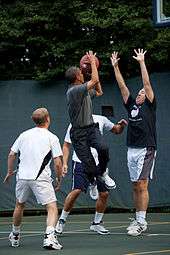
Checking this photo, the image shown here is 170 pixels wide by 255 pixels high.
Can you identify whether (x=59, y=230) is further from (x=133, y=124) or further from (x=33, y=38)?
(x=33, y=38)

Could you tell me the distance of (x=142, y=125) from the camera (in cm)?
923

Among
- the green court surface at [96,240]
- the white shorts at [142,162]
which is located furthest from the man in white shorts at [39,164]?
the white shorts at [142,162]

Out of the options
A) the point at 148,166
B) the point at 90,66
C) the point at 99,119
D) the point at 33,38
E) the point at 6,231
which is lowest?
the point at 6,231

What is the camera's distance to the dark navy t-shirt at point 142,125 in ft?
30.2

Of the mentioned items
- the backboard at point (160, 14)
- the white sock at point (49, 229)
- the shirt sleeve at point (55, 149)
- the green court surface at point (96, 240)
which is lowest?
the green court surface at point (96, 240)

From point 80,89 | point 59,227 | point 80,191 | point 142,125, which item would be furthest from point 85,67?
point 59,227

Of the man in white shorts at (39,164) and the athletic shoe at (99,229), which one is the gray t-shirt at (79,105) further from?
the athletic shoe at (99,229)

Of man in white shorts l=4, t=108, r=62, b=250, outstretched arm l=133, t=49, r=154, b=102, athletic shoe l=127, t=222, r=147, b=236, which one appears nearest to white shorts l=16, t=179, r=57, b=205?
man in white shorts l=4, t=108, r=62, b=250

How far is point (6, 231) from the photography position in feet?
34.6

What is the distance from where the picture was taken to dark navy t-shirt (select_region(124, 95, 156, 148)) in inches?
363

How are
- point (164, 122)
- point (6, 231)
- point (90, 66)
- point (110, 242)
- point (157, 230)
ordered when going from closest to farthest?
1. point (110, 242)
2. point (90, 66)
3. point (157, 230)
4. point (6, 231)
5. point (164, 122)

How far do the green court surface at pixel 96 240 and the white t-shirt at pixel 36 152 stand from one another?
834 millimetres

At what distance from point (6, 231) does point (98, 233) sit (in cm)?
169


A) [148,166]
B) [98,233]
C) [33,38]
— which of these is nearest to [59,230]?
[98,233]
